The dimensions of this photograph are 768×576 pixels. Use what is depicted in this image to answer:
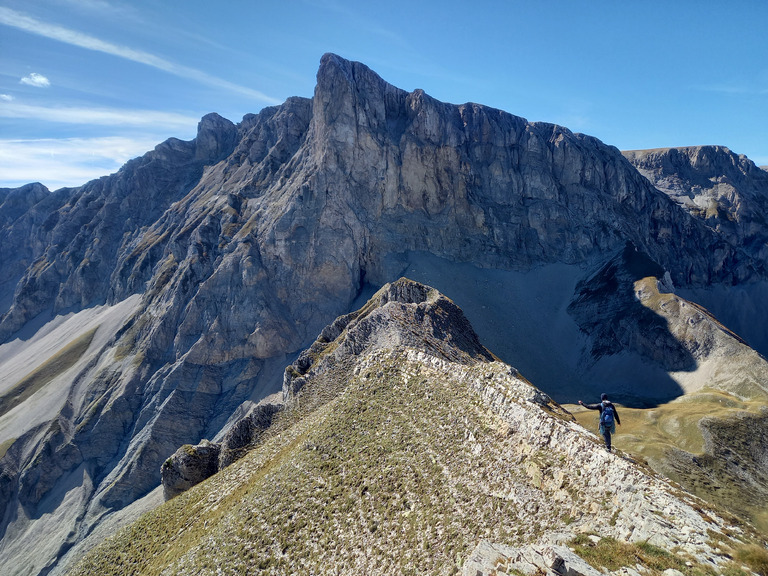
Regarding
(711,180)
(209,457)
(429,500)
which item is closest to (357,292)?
(209,457)

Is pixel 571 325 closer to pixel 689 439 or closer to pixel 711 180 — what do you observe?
pixel 689 439

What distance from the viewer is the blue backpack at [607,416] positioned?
1714cm

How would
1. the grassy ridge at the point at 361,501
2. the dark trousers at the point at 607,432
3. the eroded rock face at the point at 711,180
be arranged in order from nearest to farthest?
the grassy ridge at the point at 361,501, the dark trousers at the point at 607,432, the eroded rock face at the point at 711,180

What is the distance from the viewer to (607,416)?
680 inches

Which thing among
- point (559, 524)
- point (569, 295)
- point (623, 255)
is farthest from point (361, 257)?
point (559, 524)

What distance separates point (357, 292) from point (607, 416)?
322ft

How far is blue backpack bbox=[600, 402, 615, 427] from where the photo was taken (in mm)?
17136

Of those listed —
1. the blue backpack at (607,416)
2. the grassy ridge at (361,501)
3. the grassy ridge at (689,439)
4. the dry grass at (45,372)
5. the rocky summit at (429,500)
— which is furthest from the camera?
the dry grass at (45,372)

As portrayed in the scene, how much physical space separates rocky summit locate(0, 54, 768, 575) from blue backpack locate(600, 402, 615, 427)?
39.3 metres

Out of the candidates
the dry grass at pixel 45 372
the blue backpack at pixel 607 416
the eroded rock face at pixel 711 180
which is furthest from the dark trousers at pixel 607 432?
the eroded rock face at pixel 711 180

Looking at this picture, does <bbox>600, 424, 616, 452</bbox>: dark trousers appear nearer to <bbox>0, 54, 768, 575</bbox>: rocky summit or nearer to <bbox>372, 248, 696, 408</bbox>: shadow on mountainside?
<bbox>0, 54, 768, 575</bbox>: rocky summit

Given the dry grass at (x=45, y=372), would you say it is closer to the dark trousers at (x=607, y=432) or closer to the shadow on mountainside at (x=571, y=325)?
the shadow on mountainside at (x=571, y=325)

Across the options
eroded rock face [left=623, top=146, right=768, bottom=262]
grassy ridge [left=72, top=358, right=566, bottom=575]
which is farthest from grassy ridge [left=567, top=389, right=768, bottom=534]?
eroded rock face [left=623, top=146, right=768, bottom=262]

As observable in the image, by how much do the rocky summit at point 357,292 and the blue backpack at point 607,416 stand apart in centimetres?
3927
